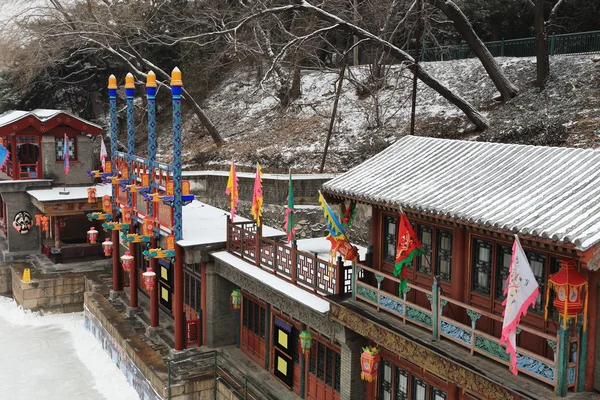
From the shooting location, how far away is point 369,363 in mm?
12219

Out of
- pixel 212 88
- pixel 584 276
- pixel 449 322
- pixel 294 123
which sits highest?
pixel 212 88

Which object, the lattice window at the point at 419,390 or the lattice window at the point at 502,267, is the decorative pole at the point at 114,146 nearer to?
the lattice window at the point at 419,390

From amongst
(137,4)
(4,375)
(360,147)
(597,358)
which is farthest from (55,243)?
(597,358)

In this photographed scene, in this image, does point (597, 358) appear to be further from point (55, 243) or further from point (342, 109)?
point (342, 109)

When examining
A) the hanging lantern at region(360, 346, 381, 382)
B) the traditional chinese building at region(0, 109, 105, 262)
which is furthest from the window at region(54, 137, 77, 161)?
the hanging lantern at region(360, 346, 381, 382)

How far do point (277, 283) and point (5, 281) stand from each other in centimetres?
1948

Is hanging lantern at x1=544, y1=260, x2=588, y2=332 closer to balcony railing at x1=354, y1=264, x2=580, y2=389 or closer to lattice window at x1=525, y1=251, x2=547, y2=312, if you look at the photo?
balcony railing at x1=354, y1=264, x2=580, y2=389

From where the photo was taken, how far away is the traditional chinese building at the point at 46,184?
29.6 metres

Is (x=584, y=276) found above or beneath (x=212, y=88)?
→ beneath

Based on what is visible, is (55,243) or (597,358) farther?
(55,243)

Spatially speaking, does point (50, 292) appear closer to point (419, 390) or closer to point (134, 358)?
point (134, 358)

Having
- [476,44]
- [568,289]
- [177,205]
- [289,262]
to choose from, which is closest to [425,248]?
[568,289]

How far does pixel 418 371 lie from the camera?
1209 centimetres

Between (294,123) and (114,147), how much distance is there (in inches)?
754
